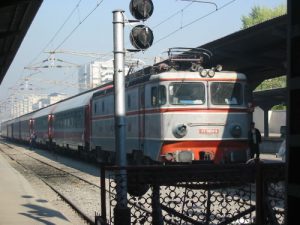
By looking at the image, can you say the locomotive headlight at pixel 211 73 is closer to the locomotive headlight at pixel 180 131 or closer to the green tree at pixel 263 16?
the locomotive headlight at pixel 180 131

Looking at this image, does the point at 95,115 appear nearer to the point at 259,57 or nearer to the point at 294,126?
the point at 259,57

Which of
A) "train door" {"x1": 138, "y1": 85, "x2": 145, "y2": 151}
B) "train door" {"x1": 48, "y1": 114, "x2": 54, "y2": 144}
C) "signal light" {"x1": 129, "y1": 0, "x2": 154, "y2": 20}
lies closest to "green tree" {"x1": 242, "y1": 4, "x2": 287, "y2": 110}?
"train door" {"x1": 48, "y1": 114, "x2": 54, "y2": 144}

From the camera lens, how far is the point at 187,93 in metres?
14.6

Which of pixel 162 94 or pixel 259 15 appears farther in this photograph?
pixel 259 15

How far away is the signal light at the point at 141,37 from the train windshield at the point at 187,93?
6356 mm

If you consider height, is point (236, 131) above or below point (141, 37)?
below

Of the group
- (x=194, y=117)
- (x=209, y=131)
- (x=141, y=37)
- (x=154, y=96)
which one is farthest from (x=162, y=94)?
(x=141, y=37)

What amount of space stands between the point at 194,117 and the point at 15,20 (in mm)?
5513

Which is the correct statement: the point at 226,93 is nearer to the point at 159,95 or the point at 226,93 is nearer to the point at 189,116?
the point at 189,116

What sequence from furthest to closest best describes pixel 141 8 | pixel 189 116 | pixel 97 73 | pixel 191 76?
pixel 97 73
pixel 191 76
pixel 189 116
pixel 141 8

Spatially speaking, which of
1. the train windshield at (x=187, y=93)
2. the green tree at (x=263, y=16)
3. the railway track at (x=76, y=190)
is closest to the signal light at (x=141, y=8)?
the railway track at (x=76, y=190)

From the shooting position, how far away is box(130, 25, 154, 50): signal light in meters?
8.00

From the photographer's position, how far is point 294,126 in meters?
2.10

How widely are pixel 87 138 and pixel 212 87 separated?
1068 cm
